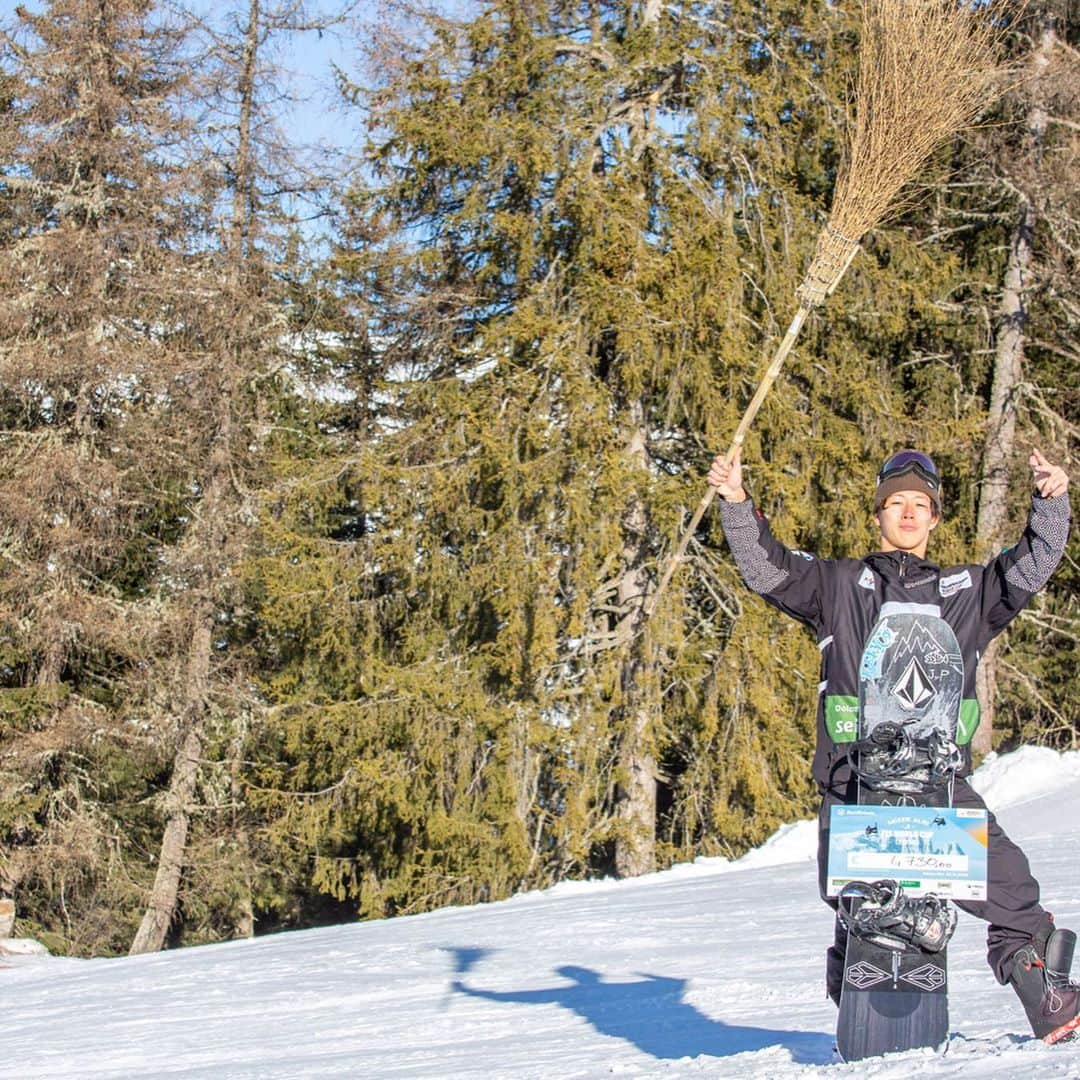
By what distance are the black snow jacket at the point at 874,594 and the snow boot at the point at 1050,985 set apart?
520 mm

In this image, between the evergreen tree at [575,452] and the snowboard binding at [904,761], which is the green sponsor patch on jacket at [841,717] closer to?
the snowboard binding at [904,761]

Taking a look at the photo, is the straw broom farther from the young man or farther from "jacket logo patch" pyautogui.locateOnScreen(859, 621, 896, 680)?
"jacket logo patch" pyautogui.locateOnScreen(859, 621, 896, 680)

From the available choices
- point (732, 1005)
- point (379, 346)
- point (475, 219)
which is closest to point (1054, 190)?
point (475, 219)

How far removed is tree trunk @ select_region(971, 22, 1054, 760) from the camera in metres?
18.1

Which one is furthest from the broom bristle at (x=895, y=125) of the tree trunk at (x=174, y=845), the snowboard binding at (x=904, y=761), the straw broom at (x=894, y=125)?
the tree trunk at (x=174, y=845)

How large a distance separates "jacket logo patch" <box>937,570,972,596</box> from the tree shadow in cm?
142

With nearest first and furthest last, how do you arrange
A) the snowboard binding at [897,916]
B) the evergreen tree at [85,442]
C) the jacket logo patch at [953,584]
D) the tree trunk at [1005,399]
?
the snowboard binding at [897,916], the jacket logo patch at [953,584], the tree trunk at [1005,399], the evergreen tree at [85,442]

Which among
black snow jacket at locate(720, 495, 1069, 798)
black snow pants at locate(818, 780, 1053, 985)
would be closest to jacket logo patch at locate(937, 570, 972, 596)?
black snow jacket at locate(720, 495, 1069, 798)

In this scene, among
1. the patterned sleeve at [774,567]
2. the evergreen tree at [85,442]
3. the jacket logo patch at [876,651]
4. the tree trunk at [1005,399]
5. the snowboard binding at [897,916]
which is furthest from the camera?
the evergreen tree at [85,442]

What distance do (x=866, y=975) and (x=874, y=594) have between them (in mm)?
1032

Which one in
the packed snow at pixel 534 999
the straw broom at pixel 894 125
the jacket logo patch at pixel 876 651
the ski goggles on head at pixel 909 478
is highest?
the straw broom at pixel 894 125

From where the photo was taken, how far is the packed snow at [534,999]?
197 inches

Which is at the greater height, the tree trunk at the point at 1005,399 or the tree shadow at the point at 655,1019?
the tree trunk at the point at 1005,399

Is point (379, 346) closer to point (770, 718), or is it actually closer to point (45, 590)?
point (45, 590)
